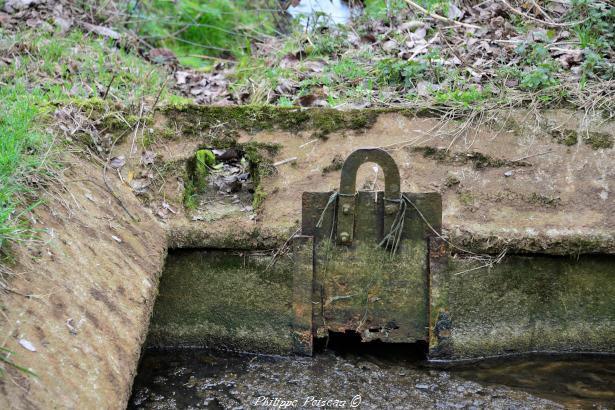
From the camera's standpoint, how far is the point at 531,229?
376cm

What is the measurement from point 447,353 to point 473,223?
27.4 inches

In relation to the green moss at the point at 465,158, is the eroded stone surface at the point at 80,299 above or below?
below

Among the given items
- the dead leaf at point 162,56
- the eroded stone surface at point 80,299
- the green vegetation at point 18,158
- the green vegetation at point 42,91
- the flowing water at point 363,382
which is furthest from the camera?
the dead leaf at point 162,56

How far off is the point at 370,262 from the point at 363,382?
1.94 ft

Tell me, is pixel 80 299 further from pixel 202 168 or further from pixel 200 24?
pixel 200 24

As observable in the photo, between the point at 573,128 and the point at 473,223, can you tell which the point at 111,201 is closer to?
the point at 473,223

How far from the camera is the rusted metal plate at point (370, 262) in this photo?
3537 millimetres

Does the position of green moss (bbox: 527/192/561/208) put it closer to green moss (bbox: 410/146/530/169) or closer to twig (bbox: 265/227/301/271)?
green moss (bbox: 410/146/530/169)

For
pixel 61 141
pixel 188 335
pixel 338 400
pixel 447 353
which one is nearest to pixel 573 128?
pixel 447 353

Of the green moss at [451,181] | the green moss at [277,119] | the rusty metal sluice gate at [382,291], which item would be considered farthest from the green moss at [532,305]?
the green moss at [277,119]

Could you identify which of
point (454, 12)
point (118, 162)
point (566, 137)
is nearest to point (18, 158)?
point (118, 162)

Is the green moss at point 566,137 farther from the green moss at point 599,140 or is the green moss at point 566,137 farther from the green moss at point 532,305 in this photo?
the green moss at point 532,305

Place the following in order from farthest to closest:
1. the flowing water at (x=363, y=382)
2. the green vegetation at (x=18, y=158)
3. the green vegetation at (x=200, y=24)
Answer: the green vegetation at (x=200, y=24), the flowing water at (x=363, y=382), the green vegetation at (x=18, y=158)

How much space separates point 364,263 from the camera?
3645 mm
